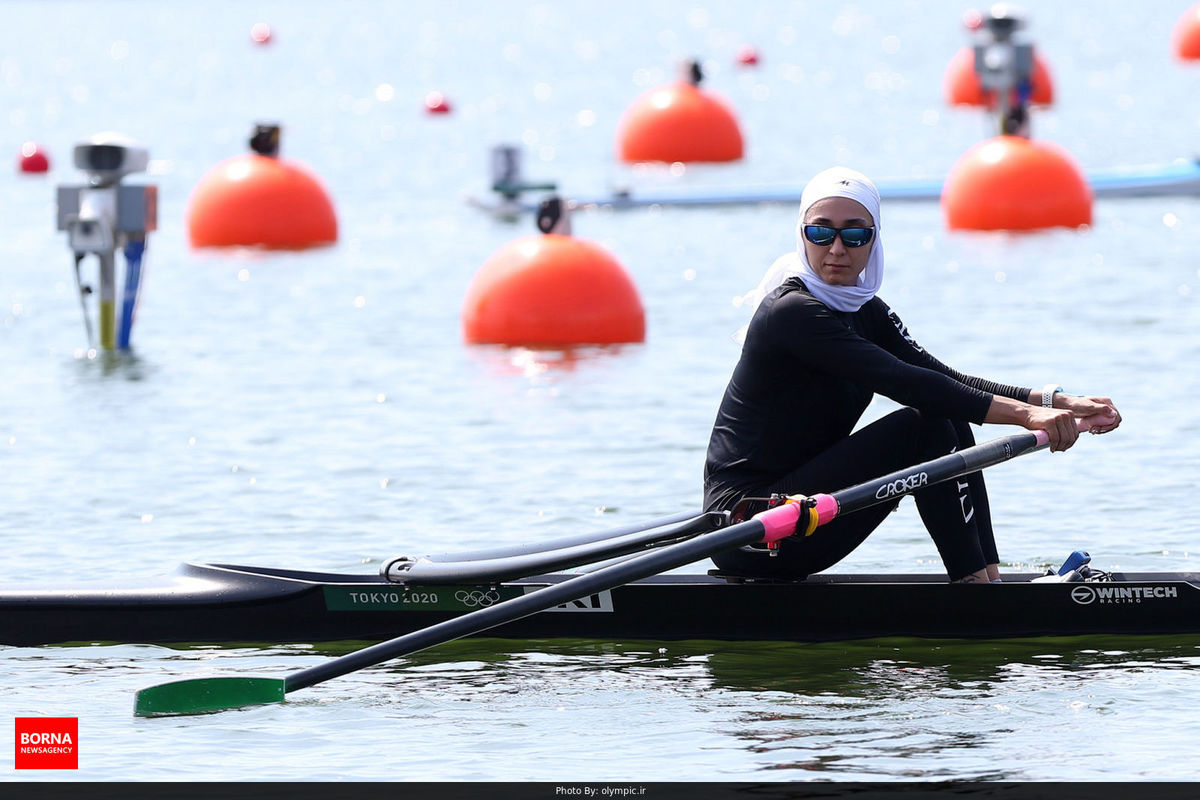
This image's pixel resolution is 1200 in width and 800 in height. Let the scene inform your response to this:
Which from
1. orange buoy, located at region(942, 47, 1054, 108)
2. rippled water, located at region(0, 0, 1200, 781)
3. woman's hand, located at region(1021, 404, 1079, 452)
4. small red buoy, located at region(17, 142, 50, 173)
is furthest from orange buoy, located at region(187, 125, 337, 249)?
orange buoy, located at region(942, 47, 1054, 108)

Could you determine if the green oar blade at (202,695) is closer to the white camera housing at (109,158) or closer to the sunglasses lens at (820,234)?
the sunglasses lens at (820,234)

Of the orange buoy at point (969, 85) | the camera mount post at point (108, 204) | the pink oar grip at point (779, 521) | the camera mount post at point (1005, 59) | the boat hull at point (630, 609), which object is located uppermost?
the orange buoy at point (969, 85)

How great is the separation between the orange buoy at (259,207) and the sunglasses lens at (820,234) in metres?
12.3

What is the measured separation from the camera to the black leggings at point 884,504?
723cm

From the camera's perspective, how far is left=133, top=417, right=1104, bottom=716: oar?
6750 mm

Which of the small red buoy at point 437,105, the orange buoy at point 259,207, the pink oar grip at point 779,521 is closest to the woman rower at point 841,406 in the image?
the pink oar grip at point 779,521

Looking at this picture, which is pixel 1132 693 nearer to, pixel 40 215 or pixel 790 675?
pixel 790 675

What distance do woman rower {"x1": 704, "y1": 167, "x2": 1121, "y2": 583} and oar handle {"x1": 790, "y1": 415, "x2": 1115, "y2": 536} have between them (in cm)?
10

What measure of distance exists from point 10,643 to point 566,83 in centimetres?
3462

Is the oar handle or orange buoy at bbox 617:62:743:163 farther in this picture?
orange buoy at bbox 617:62:743:163

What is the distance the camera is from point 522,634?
24.8ft

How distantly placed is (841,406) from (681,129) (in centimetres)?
1863

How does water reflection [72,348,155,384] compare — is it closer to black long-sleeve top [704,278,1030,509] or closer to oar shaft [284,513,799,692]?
black long-sleeve top [704,278,1030,509]

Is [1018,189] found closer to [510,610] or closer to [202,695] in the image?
[510,610]
